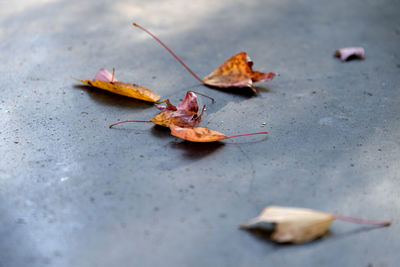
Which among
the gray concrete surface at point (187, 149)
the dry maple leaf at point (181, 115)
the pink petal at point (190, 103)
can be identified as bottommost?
the gray concrete surface at point (187, 149)

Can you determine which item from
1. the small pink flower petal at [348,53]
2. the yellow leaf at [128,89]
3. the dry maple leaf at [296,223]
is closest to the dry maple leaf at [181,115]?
the yellow leaf at [128,89]

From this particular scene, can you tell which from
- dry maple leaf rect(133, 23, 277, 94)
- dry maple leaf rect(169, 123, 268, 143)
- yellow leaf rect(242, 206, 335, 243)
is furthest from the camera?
A: dry maple leaf rect(133, 23, 277, 94)

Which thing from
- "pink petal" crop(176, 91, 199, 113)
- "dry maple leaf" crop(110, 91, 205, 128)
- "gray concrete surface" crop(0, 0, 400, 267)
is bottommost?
"gray concrete surface" crop(0, 0, 400, 267)

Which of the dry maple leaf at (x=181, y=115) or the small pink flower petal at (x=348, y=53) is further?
the small pink flower petal at (x=348, y=53)

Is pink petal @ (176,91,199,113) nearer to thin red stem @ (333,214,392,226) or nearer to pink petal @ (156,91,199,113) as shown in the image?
pink petal @ (156,91,199,113)

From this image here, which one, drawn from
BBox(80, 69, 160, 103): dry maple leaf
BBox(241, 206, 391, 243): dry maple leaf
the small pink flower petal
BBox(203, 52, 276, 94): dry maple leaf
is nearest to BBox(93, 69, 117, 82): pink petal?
BBox(80, 69, 160, 103): dry maple leaf

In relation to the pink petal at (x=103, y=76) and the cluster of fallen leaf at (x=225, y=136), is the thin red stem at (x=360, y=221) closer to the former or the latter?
the cluster of fallen leaf at (x=225, y=136)

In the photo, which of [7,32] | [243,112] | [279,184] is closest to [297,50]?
[243,112]
